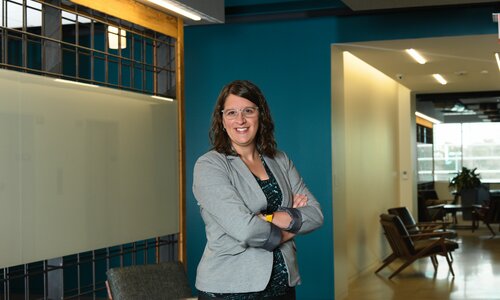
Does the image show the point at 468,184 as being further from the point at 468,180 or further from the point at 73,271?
the point at 73,271

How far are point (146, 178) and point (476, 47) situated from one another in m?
5.39

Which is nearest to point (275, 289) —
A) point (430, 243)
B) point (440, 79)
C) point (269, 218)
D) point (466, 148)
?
point (269, 218)

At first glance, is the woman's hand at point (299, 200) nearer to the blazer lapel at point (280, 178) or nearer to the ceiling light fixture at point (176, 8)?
the blazer lapel at point (280, 178)

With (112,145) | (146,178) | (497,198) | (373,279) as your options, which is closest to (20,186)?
(112,145)

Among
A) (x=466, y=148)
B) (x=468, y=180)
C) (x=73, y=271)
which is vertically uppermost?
(x=466, y=148)

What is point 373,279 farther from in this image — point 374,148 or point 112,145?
point 112,145

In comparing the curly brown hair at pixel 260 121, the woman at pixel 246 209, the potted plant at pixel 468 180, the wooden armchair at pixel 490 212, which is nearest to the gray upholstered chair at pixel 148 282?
the woman at pixel 246 209

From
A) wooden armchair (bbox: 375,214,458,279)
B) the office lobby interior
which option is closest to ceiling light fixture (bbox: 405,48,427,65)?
the office lobby interior

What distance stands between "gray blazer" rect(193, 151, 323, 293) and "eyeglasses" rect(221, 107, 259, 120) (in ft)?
0.49

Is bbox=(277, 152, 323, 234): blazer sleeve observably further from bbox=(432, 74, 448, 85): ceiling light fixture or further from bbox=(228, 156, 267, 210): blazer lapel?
bbox=(432, 74, 448, 85): ceiling light fixture

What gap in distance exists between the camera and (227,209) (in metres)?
2.91

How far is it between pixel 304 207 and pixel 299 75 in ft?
19.9

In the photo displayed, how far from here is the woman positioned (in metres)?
2.90

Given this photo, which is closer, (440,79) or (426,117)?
(440,79)
